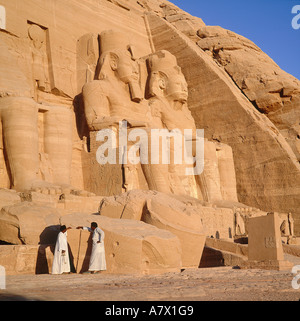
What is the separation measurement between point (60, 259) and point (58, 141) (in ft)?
11.8

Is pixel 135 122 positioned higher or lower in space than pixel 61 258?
higher

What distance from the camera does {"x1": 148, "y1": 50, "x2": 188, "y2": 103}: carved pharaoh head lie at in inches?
384

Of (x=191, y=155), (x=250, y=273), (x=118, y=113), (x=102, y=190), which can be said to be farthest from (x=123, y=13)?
(x=250, y=273)

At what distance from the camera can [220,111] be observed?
10.2 metres

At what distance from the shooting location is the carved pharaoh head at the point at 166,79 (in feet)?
32.0

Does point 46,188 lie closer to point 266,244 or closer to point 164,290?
point 266,244

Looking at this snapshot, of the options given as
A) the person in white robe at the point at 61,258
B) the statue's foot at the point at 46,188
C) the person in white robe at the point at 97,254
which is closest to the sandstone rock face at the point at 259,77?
the statue's foot at the point at 46,188

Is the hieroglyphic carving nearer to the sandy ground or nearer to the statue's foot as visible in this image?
the statue's foot

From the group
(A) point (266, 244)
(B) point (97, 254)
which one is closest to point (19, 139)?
(B) point (97, 254)

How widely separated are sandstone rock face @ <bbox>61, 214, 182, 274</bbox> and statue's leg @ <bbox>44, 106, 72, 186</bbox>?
2.96 metres

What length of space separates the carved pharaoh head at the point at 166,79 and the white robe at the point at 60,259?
5.89 metres

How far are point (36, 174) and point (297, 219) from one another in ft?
16.0

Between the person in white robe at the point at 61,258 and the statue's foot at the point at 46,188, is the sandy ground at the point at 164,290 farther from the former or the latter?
the statue's foot at the point at 46,188

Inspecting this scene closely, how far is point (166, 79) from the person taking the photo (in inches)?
390
